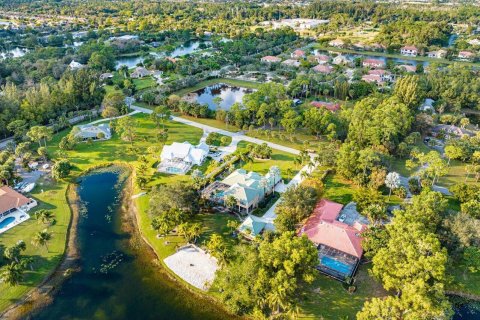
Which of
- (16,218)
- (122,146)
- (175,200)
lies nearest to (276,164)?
(175,200)

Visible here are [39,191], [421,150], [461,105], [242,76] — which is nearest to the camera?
[39,191]

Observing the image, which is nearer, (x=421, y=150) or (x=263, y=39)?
(x=421, y=150)

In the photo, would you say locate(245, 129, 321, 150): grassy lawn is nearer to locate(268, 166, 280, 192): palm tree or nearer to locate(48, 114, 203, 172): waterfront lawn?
locate(48, 114, 203, 172): waterfront lawn

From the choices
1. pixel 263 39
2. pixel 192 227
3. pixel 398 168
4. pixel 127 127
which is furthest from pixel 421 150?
pixel 263 39

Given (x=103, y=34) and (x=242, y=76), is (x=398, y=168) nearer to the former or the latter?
(x=242, y=76)

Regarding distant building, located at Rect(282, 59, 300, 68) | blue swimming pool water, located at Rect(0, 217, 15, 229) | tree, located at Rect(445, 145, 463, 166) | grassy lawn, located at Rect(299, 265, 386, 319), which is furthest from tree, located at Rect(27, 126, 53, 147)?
distant building, located at Rect(282, 59, 300, 68)

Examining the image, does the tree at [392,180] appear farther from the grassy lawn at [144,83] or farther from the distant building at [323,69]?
the grassy lawn at [144,83]

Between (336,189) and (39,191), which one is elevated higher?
(39,191)

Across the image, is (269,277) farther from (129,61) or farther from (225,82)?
(129,61)
